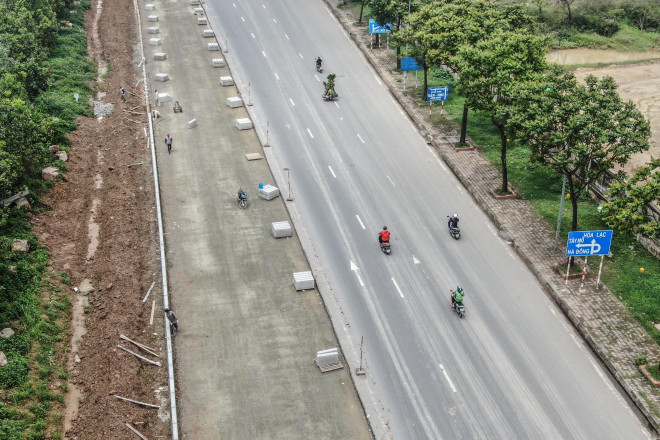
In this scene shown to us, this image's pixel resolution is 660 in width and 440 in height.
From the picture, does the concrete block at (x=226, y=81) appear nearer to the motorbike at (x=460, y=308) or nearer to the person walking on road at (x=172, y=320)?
the person walking on road at (x=172, y=320)

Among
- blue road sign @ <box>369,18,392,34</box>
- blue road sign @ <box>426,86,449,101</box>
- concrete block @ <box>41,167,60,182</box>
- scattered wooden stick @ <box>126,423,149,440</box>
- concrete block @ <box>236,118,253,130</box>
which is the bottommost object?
scattered wooden stick @ <box>126,423,149,440</box>

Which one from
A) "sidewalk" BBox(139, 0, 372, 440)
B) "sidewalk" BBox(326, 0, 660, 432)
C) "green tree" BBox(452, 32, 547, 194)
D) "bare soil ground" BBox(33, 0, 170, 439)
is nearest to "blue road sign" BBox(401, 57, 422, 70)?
"sidewalk" BBox(326, 0, 660, 432)

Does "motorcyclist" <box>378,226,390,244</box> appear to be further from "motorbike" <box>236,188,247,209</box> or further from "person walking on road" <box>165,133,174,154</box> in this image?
"person walking on road" <box>165,133,174,154</box>

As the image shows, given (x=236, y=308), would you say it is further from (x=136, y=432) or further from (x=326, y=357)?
(x=136, y=432)

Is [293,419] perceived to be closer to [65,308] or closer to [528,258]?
[65,308]

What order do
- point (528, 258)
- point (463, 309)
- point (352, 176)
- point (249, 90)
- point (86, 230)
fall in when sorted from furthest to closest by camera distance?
point (249, 90)
point (352, 176)
point (86, 230)
point (528, 258)
point (463, 309)

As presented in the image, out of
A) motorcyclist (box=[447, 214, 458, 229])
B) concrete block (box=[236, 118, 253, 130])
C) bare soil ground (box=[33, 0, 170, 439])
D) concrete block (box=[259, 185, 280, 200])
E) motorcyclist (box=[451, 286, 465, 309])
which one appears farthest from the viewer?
concrete block (box=[236, 118, 253, 130])

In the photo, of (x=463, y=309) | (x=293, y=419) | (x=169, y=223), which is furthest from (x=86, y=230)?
(x=463, y=309)
